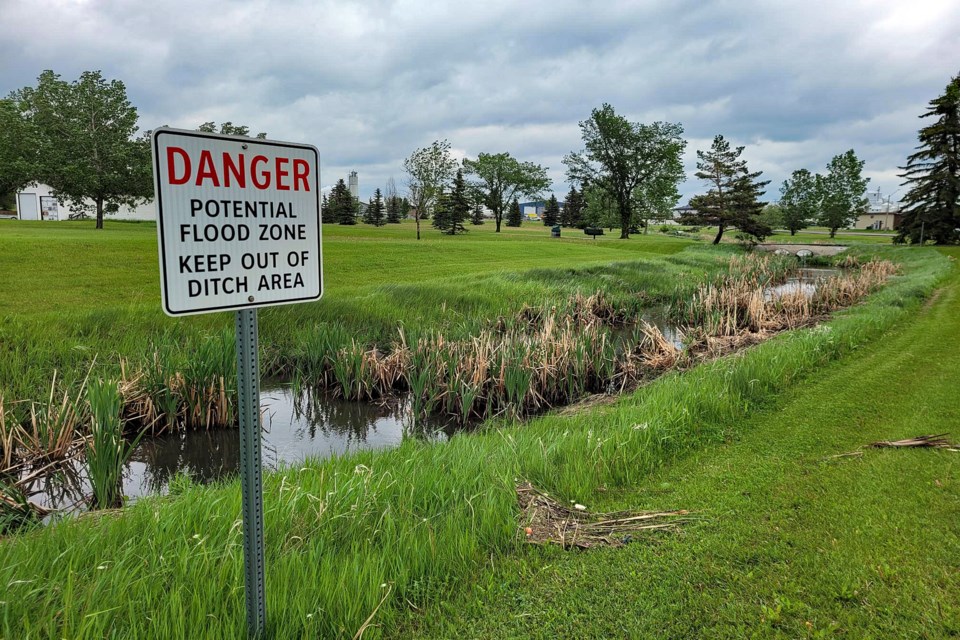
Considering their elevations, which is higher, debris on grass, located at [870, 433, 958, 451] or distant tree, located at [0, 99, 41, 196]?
distant tree, located at [0, 99, 41, 196]

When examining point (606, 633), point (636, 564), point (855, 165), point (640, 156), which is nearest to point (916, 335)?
point (636, 564)

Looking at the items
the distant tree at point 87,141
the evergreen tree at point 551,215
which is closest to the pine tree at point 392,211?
the evergreen tree at point 551,215

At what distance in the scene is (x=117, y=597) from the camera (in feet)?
8.36

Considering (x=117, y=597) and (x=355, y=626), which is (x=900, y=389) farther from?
(x=117, y=597)

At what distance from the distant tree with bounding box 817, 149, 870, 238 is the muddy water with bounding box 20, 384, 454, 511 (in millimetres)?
73260

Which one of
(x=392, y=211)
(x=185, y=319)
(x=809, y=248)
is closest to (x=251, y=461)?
(x=185, y=319)

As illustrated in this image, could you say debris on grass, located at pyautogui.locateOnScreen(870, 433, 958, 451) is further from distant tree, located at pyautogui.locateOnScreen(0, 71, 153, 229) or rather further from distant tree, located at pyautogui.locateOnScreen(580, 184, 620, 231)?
distant tree, located at pyautogui.locateOnScreen(580, 184, 620, 231)

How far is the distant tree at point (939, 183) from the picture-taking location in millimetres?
40969

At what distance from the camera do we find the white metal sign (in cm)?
196

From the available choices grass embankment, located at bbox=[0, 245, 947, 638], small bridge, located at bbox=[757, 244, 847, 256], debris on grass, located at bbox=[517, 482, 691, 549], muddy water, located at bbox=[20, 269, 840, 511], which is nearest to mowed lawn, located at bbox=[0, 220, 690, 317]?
muddy water, located at bbox=[20, 269, 840, 511]

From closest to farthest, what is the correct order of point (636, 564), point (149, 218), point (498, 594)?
point (498, 594)
point (636, 564)
point (149, 218)

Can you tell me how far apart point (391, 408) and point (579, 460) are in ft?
15.1

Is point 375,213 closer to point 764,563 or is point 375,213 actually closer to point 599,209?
point 599,209

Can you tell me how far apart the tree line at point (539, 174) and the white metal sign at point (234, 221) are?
37.7 m
